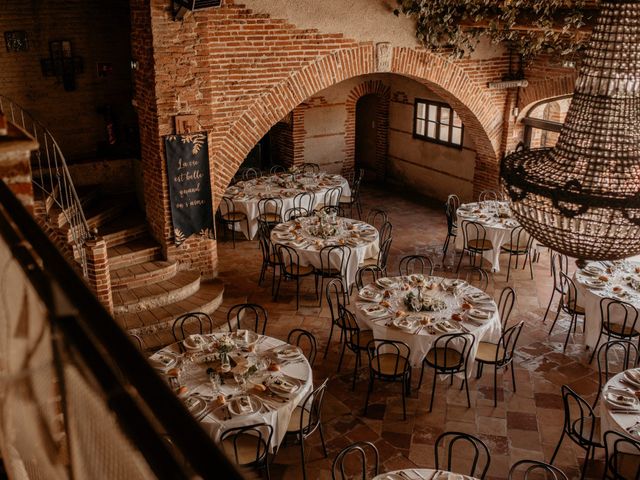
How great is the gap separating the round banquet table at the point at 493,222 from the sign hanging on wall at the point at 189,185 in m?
3.99

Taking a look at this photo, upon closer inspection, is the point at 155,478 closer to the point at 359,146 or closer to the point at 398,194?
the point at 398,194

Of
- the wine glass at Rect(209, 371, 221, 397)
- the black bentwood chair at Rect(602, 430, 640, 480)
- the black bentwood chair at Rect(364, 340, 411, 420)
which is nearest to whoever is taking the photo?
the black bentwood chair at Rect(602, 430, 640, 480)

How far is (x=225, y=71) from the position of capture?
8711 mm

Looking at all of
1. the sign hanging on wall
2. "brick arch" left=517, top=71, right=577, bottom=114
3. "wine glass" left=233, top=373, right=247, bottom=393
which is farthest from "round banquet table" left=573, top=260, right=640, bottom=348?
the sign hanging on wall

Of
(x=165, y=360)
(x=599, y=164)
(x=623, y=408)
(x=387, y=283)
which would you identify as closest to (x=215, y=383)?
(x=165, y=360)

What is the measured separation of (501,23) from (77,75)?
279 inches

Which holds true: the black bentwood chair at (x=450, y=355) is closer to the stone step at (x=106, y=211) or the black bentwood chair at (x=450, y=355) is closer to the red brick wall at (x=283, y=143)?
the stone step at (x=106, y=211)

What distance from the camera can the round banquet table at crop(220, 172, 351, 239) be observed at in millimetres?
10984

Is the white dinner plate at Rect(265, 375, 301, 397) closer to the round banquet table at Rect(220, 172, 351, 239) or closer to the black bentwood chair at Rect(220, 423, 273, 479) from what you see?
the black bentwood chair at Rect(220, 423, 273, 479)

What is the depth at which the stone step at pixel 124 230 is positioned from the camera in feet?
29.4

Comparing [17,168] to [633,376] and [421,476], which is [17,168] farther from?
[633,376]

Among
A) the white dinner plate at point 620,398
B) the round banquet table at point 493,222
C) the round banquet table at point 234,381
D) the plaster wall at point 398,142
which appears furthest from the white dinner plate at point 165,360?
the plaster wall at point 398,142

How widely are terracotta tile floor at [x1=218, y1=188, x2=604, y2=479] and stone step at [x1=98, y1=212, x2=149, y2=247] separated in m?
1.61

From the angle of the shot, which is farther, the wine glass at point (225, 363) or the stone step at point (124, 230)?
the stone step at point (124, 230)
